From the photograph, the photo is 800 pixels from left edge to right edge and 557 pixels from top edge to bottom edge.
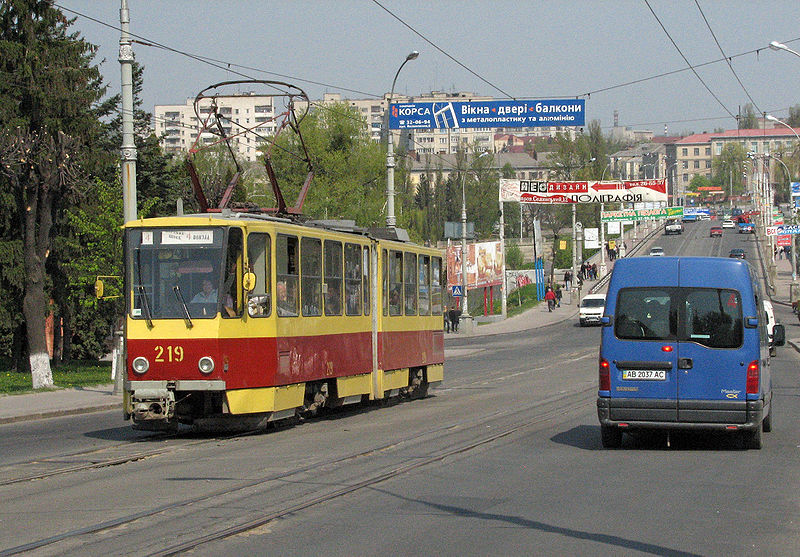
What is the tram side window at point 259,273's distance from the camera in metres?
15.1

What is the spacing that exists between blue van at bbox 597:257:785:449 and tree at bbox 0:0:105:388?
21152 mm

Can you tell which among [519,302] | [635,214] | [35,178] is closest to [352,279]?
[35,178]

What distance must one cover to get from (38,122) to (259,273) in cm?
2282

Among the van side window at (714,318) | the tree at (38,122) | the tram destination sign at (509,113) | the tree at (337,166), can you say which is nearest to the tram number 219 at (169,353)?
the van side window at (714,318)

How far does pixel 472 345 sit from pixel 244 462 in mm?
38248

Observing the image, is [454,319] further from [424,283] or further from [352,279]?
[352,279]

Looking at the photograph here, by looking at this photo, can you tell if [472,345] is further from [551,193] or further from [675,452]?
[675,452]

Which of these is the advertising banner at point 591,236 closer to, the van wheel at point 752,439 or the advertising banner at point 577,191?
the advertising banner at point 577,191

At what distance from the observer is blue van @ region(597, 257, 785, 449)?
13.2 meters

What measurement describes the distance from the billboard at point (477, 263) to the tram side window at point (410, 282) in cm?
4182

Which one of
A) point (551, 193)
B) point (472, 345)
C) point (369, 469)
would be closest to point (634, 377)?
point (369, 469)

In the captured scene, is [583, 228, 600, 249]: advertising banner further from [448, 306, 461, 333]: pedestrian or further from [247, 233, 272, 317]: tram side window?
[247, 233, 272, 317]: tram side window

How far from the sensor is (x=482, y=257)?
6575cm

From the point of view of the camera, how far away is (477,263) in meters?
65.4
